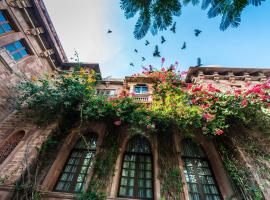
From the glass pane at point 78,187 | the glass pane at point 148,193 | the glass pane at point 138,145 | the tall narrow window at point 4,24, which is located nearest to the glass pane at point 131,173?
the glass pane at point 148,193

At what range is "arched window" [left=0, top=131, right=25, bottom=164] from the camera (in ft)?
18.4

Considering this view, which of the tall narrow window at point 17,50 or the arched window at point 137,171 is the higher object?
the tall narrow window at point 17,50

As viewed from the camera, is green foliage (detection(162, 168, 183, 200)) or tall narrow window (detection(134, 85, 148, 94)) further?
tall narrow window (detection(134, 85, 148, 94))

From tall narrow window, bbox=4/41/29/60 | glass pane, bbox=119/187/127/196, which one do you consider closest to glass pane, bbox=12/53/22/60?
tall narrow window, bbox=4/41/29/60

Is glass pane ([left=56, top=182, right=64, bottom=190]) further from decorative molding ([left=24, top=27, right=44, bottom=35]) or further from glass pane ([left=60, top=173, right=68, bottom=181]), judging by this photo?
decorative molding ([left=24, top=27, right=44, bottom=35])

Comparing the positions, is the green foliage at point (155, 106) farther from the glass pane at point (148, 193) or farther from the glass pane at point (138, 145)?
the glass pane at point (148, 193)

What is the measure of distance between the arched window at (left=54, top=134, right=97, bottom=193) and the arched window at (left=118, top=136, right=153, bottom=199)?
1454 millimetres

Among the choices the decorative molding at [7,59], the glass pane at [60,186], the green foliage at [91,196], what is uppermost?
the decorative molding at [7,59]

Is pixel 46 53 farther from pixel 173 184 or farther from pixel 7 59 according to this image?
pixel 173 184

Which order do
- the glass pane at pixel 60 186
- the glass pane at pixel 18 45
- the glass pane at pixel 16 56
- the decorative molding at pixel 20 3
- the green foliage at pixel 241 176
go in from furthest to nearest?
the glass pane at pixel 18 45 < the glass pane at pixel 16 56 < the decorative molding at pixel 20 3 < the glass pane at pixel 60 186 < the green foliage at pixel 241 176

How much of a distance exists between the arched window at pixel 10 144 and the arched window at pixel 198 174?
23.1ft

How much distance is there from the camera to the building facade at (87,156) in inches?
188

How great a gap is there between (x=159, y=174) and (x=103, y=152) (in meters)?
2.34

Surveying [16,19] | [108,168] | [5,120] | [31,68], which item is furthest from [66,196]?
[16,19]
